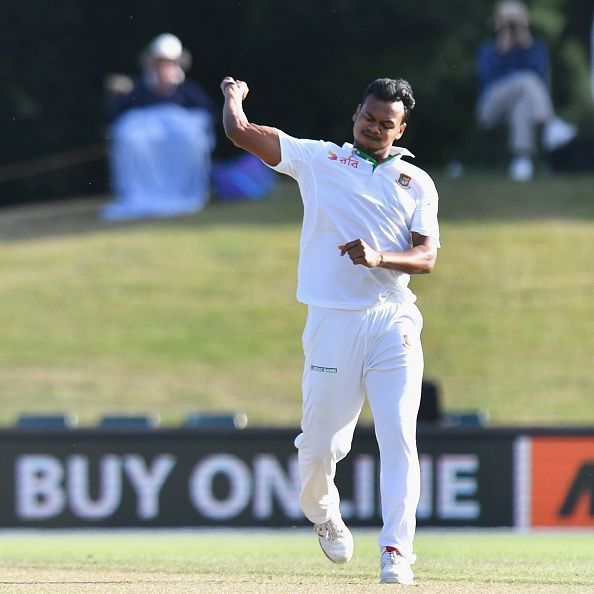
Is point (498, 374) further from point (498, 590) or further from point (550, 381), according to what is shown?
point (498, 590)

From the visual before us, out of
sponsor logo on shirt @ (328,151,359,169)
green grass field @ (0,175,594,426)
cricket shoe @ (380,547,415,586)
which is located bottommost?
cricket shoe @ (380,547,415,586)

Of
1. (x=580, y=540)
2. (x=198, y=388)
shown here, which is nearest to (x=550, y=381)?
(x=198, y=388)

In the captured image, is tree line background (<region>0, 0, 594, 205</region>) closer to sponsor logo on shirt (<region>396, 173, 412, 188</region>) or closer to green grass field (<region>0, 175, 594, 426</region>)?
green grass field (<region>0, 175, 594, 426</region>)

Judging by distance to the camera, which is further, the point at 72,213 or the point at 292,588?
the point at 72,213

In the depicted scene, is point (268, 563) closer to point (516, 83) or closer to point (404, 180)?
point (404, 180)

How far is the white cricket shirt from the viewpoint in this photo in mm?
6531

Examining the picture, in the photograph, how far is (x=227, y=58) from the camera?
22953 millimetres

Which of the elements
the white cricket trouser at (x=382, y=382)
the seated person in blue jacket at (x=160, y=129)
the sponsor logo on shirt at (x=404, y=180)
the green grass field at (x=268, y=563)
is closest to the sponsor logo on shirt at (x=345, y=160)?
the sponsor logo on shirt at (x=404, y=180)

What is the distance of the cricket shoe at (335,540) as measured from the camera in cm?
697

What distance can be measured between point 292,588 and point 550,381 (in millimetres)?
9307

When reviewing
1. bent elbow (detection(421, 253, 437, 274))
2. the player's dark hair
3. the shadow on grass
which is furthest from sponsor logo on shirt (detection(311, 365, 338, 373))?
the shadow on grass

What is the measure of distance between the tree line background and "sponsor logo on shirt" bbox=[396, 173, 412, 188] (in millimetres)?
16016

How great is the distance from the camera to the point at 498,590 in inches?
245

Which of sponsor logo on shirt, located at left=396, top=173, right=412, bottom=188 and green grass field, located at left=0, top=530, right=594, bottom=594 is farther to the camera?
sponsor logo on shirt, located at left=396, top=173, right=412, bottom=188
